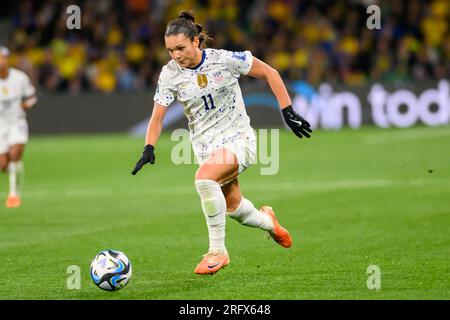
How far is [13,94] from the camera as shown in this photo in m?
15.0

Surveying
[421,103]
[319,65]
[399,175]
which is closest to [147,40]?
[319,65]

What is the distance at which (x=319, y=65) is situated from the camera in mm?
25859

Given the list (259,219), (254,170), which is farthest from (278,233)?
(254,170)

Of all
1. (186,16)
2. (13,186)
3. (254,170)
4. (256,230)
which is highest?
(186,16)

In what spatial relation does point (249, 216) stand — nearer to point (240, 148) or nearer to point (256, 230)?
point (240, 148)

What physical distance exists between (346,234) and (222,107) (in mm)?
2896

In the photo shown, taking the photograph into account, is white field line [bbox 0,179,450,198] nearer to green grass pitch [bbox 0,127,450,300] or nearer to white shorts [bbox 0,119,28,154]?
green grass pitch [bbox 0,127,450,300]

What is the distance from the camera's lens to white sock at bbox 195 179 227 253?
8.31m

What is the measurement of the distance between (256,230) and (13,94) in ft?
16.5

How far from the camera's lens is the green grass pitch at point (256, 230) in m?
8.01
